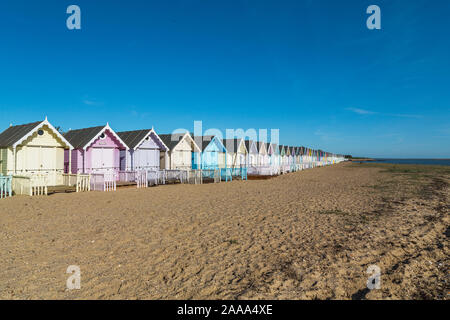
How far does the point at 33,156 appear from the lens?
15.5 metres

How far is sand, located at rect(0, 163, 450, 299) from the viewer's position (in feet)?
13.4

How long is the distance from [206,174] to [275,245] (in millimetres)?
17497

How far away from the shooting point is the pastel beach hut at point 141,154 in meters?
19.4

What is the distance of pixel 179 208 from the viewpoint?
10.4 m

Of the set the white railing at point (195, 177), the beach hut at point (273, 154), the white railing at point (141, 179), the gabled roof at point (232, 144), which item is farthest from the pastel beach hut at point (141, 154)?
the beach hut at point (273, 154)

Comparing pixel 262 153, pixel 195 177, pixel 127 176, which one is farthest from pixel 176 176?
pixel 262 153

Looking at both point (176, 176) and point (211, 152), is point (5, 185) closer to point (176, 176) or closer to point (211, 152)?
point (176, 176)

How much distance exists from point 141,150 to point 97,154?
12.2 ft

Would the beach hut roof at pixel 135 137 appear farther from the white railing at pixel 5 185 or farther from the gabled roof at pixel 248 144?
the gabled roof at pixel 248 144

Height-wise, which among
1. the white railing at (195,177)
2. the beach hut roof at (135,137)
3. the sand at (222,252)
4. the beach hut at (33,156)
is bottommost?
the sand at (222,252)

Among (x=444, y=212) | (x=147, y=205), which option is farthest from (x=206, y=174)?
(x=444, y=212)

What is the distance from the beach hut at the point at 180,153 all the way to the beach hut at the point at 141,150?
989mm
